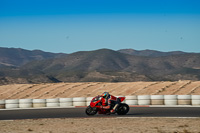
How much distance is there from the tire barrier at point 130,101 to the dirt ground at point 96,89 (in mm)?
10310

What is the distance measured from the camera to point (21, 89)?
165 ft

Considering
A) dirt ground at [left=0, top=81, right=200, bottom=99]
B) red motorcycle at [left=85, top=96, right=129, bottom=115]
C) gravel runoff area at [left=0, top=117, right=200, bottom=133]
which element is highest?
dirt ground at [left=0, top=81, right=200, bottom=99]

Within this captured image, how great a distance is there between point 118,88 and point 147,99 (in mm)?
16710

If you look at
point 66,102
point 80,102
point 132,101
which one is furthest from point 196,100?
point 66,102

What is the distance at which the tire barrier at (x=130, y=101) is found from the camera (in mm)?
27036

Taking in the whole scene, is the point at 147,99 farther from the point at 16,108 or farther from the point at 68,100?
the point at 16,108

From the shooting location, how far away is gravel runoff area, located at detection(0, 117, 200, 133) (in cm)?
1541

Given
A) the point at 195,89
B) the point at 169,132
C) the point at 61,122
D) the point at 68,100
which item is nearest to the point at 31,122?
the point at 61,122

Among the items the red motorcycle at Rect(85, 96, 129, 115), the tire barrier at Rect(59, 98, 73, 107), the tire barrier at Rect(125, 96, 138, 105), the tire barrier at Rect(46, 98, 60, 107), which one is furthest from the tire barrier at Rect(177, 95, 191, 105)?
the tire barrier at Rect(46, 98, 60, 107)

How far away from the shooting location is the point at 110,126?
1672 centimetres

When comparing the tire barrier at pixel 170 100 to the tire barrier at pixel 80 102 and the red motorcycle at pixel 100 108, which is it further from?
the red motorcycle at pixel 100 108

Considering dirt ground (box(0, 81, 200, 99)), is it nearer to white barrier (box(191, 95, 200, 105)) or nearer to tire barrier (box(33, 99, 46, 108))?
white barrier (box(191, 95, 200, 105))

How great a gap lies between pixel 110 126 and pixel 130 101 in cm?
1144

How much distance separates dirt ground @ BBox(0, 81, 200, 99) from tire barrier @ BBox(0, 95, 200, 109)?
1031 centimetres
